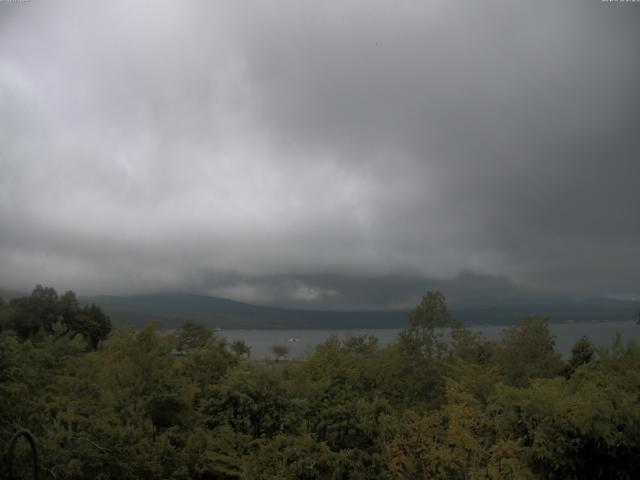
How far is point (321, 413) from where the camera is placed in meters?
19.2

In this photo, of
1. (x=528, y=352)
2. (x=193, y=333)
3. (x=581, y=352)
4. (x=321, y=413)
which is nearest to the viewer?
(x=321, y=413)

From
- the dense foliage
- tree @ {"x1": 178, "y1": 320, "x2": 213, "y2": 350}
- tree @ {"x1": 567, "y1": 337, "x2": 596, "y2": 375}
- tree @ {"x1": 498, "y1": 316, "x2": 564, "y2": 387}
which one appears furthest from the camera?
tree @ {"x1": 178, "y1": 320, "x2": 213, "y2": 350}

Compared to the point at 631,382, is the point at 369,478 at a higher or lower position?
lower

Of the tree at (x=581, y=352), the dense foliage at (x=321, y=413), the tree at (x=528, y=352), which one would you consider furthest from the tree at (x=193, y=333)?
the tree at (x=581, y=352)

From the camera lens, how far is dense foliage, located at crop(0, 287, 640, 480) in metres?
12.1

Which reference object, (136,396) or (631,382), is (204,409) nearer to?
(136,396)

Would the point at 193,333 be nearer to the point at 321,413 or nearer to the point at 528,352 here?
the point at 528,352

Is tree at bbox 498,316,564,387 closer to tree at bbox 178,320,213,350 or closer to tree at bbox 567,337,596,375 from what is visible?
tree at bbox 567,337,596,375

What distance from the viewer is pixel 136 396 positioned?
1969 centimetres

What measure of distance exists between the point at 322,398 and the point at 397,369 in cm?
617

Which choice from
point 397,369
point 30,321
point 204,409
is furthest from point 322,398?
point 30,321

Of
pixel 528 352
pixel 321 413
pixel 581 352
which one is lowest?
pixel 321 413

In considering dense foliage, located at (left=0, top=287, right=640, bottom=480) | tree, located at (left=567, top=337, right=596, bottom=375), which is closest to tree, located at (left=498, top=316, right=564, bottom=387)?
dense foliage, located at (left=0, top=287, right=640, bottom=480)

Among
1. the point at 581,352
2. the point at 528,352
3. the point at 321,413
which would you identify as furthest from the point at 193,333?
the point at 581,352
